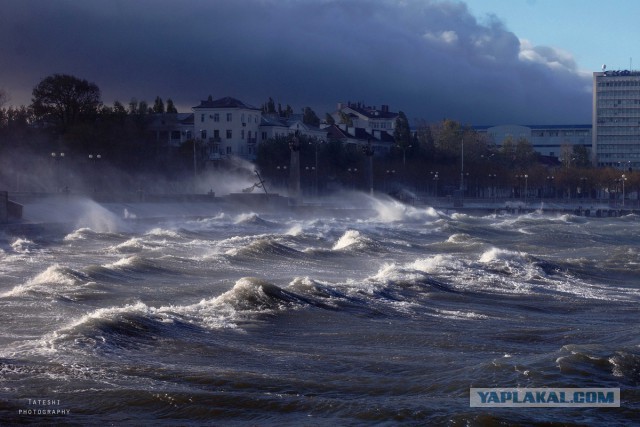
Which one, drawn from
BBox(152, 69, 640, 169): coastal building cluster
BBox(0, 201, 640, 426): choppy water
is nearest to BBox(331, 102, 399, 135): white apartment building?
BBox(152, 69, 640, 169): coastal building cluster

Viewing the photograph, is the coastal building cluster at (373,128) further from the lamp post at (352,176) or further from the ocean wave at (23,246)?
the ocean wave at (23,246)

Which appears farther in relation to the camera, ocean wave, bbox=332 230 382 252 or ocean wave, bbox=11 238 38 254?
ocean wave, bbox=332 230 382 252

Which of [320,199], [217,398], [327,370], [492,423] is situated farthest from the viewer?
[320,199]

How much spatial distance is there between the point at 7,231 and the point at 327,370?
83.7 ft

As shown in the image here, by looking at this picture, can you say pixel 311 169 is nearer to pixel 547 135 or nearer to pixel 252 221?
pixel 252 221

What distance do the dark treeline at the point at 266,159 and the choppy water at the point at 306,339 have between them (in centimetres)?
3784

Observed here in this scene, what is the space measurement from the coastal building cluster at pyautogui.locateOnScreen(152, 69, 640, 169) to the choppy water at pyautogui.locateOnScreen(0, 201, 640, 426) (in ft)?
184

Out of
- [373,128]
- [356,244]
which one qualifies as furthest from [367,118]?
[356,244]

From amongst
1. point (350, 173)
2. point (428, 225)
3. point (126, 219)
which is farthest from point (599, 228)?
point (350, 173)

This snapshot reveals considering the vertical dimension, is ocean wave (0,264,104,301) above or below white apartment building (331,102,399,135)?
below

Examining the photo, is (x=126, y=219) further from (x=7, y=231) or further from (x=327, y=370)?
(x=327, y=370)

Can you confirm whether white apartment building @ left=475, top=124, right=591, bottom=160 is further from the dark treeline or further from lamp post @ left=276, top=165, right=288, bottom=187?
lamp post @ left=276, top=165, right=288, bottom=187

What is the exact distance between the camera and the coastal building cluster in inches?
3388

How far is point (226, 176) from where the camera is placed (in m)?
78.6
